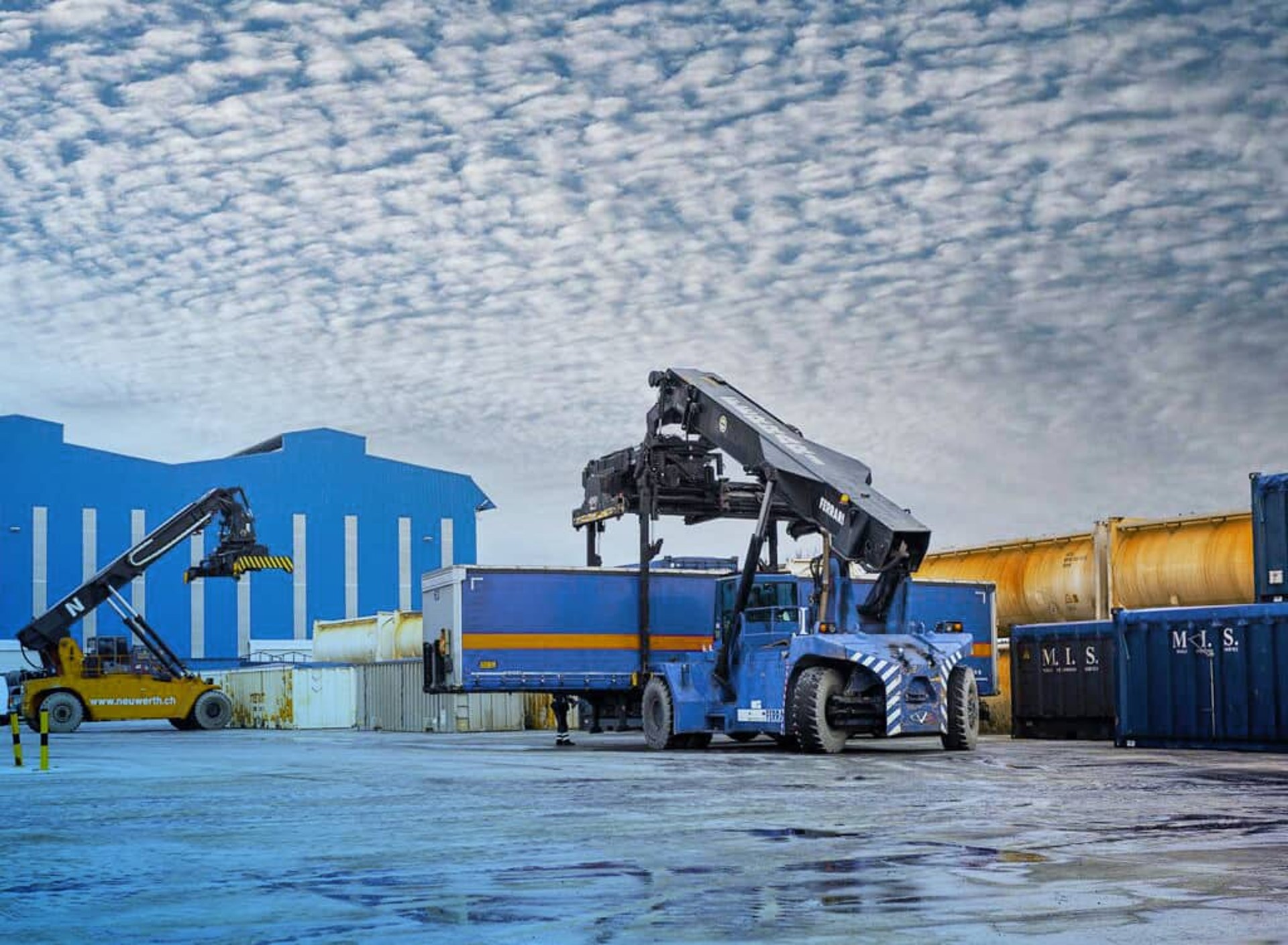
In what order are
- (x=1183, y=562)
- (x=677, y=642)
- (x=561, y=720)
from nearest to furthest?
1. (x=677, y=642)
2. (x=561, y=720)
3. (x=1183, y=562)

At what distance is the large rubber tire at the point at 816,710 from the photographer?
25.3m

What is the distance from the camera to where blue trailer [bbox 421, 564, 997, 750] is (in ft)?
83.3

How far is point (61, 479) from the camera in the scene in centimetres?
7044

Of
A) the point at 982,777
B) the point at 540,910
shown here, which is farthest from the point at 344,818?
the point at 982,777

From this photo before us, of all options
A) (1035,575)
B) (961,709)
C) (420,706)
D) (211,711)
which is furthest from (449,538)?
(961,709)

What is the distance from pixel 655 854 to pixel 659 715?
58.5 ft

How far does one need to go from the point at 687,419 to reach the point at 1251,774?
1357cm

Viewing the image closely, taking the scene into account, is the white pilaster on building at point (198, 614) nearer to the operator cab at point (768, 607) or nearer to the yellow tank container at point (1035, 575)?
the yellow tank container at point (1035, 575)

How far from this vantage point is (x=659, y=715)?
2914 centimetres

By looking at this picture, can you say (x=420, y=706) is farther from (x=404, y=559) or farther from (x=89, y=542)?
(x=404, y=559)

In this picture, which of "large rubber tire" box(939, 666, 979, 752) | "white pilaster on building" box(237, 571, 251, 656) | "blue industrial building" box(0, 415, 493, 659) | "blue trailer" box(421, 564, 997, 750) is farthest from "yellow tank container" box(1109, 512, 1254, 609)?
"white pilaster on building" box(237, 571, 251, 656)

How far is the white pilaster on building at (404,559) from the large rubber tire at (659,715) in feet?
161

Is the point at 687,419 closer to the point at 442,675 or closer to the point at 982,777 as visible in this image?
the point at 442,675

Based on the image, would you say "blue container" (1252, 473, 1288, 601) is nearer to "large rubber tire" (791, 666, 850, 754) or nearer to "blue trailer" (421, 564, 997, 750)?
"blue trailer" (421, 564, 997, 750)
